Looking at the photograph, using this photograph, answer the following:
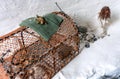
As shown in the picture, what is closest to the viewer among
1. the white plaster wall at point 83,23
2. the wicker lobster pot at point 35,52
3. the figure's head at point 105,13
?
the wicker lobster pot at point 35,52

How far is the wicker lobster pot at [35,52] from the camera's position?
1287 millimetres

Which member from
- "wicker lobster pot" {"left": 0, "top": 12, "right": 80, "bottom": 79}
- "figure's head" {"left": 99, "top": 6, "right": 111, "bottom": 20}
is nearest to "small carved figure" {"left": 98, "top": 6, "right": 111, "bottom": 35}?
"figure's head" {"left": 99, "top": 6, "right": 111, "bottom": 20}

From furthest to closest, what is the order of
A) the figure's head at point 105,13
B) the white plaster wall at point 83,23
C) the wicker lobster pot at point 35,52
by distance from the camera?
the figure's head at point 105,13 → the white plaster wall at point 83,23 → the wicker lobster pot at point 35,52

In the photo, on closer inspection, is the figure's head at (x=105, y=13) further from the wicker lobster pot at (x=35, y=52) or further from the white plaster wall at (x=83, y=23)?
the wicker lobster pot at (x=35, y=52)

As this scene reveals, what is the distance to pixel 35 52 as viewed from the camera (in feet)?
4.56

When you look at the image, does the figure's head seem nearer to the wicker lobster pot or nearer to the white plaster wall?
the white plaster wall

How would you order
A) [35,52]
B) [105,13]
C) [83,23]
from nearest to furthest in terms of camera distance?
[35,52] → [105,13] → [83,23]

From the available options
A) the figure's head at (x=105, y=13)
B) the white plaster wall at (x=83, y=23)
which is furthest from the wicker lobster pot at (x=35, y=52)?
the figure's head at (x=105, y=13)

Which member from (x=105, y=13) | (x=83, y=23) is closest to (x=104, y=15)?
(x=105, y=13)

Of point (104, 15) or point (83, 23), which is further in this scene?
point (83, 23)

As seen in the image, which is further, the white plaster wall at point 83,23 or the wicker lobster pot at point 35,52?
the white plaster wall at point 83,23

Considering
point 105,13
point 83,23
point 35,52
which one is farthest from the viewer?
point 83,23

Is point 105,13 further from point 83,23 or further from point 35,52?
point 35,52

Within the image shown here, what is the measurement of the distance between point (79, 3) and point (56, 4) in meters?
0.21
